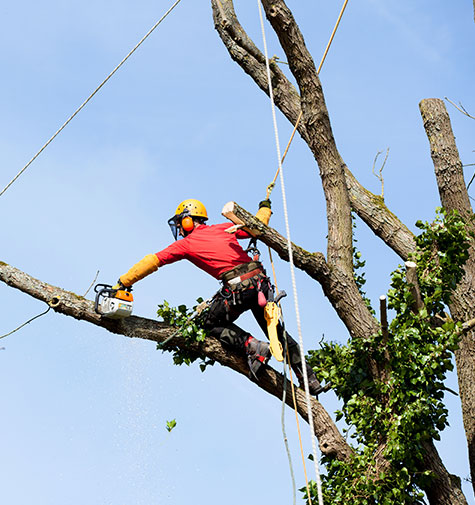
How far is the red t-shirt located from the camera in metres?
6.00

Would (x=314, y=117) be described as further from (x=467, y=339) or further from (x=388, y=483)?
(x=388, y=483)

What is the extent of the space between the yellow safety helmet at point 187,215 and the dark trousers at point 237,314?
2.25 ft

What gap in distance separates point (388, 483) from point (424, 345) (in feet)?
3.42

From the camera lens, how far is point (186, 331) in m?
Answer: 5.95

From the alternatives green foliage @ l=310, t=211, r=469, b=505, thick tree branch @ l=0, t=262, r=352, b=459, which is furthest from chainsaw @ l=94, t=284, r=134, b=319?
green foliage @ l=310, t=211, r=469, b=505

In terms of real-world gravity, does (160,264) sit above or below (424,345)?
above

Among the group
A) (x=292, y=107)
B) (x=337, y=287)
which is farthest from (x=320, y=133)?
(x=337, y=287)

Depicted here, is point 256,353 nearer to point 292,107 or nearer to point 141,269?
point 141,269

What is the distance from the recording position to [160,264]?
6.05 meters

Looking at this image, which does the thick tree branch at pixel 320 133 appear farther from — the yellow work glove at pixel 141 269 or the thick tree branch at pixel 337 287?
the yellow work glove at pixel 141 269

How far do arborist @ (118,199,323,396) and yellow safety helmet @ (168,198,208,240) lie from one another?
0.47 ft

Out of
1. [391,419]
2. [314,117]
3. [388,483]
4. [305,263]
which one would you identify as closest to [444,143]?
[314,117]

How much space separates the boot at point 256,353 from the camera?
5.77m

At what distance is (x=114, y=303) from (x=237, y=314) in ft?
3.15
